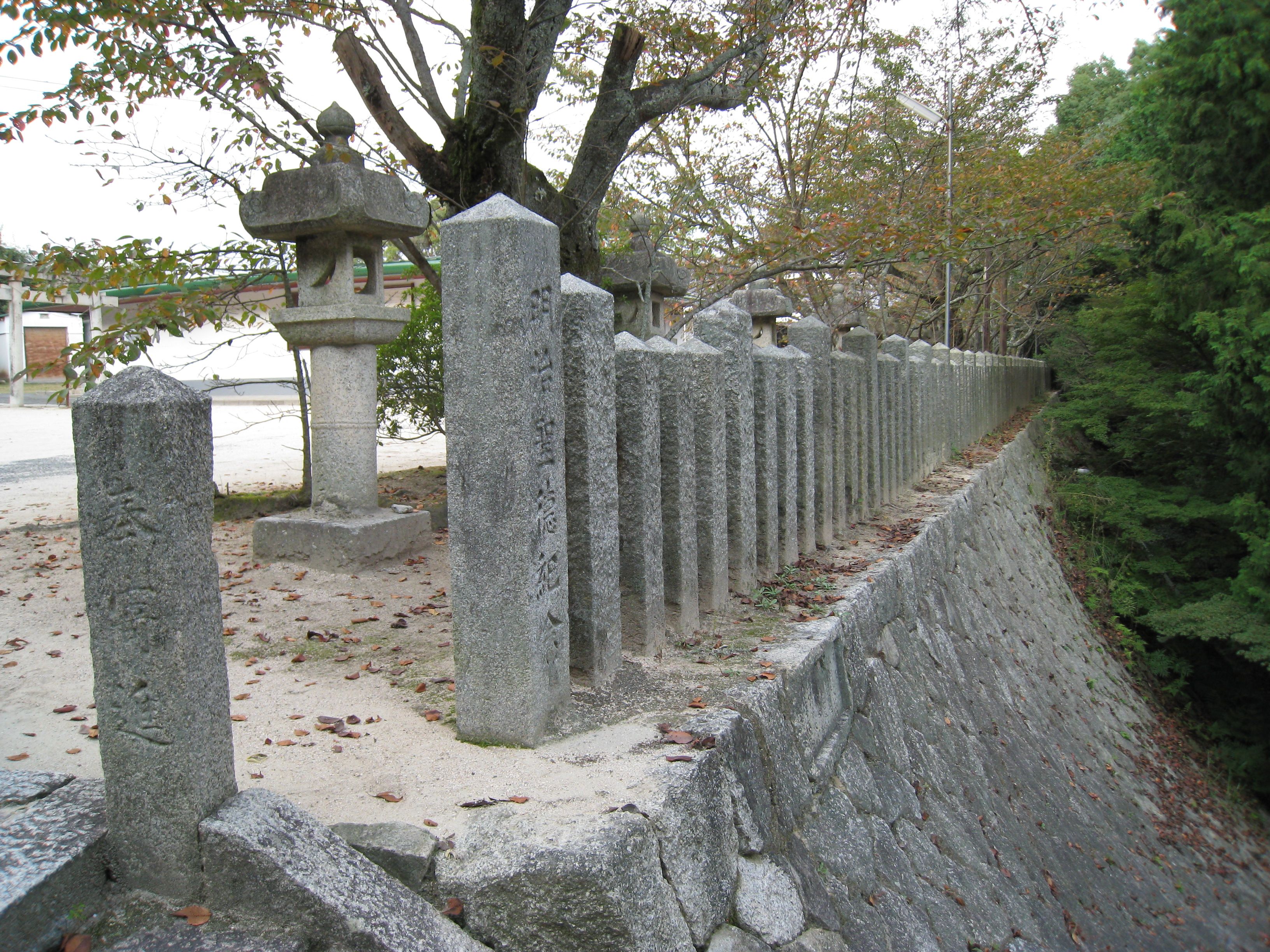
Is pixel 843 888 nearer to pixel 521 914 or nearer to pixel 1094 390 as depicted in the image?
pixel 521 914

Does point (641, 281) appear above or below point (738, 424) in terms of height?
above

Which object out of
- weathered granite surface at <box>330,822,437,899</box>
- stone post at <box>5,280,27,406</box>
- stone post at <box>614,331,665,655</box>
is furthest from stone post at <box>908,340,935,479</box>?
stone post at <box>5,280,27,406</box>

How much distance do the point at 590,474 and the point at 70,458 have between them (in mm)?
11697

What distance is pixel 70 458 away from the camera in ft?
38.4

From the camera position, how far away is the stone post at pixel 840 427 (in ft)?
17.0

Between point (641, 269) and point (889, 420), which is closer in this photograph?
point (889, 420)

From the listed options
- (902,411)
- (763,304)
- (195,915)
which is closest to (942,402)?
(763,304)

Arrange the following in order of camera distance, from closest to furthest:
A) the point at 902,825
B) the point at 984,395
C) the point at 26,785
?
the point at 26,785 → the point at 902,825 → the point at 984,395

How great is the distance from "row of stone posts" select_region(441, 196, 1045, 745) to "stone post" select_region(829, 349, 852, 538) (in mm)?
532

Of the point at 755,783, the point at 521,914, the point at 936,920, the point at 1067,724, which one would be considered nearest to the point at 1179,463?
the point at 1067,724

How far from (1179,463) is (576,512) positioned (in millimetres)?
12102

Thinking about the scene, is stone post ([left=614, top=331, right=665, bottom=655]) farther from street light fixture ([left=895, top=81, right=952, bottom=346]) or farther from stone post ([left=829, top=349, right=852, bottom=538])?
street light fixture ([left=895, top=81, right=952, bottom=346])

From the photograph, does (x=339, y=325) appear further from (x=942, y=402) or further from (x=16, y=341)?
(x=16, y=341)

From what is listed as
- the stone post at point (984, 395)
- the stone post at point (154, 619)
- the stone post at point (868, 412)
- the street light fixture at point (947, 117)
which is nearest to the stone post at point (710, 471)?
the stone post at point (154, 619)
